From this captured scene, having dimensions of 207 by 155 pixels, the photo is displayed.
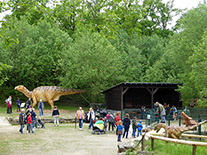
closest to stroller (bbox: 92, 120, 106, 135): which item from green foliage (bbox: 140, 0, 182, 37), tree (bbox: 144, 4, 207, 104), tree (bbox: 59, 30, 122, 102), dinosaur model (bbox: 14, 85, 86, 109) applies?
tree (bbox: 144, 4, 207, 104)

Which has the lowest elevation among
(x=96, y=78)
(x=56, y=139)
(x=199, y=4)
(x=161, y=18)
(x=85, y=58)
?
(x=56, y=139)

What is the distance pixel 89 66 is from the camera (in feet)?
85.0

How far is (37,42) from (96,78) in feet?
29.0

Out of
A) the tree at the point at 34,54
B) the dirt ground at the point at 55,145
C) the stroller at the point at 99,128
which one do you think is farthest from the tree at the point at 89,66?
the dirt ground at the point at 55,145

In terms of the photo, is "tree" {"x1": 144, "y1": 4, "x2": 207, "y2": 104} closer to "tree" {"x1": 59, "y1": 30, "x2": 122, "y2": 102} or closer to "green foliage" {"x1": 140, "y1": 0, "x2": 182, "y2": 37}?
"tree" {"x1": 59, "y1": 30, "x2": 122, "y2": 102}

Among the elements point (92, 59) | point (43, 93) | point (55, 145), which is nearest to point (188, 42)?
point (92, 59)

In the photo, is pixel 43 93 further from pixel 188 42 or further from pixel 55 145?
pixel 188 42

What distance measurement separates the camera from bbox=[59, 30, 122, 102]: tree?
25375 millimetres

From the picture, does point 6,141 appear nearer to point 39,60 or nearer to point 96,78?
point 96,78

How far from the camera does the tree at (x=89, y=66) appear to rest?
83.3 ft

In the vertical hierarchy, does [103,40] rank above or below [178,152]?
above

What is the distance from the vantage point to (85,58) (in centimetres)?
2609

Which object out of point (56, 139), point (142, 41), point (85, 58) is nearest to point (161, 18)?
point (142, 41)

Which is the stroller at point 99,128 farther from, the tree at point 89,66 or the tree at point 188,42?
the tree at point 89,66
